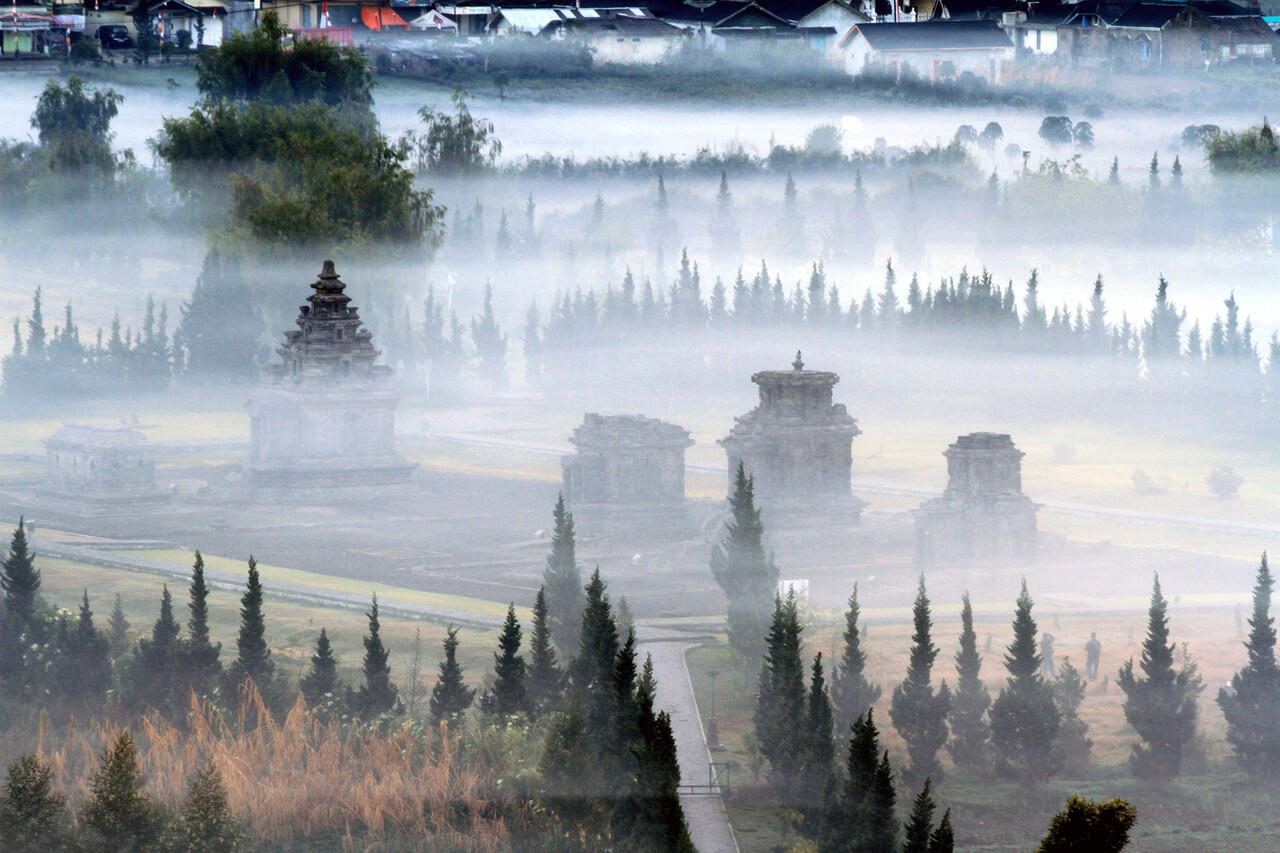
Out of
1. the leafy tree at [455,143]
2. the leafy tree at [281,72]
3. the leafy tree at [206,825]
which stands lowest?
the leafy tree at [206,825]

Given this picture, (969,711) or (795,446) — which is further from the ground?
(795,446)

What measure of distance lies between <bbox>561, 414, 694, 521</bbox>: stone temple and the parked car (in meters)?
83.5

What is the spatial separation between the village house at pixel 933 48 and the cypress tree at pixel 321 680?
288ft

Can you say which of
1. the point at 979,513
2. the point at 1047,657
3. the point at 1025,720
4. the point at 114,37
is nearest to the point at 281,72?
the point at 114,37

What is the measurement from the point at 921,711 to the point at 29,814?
26.7 m

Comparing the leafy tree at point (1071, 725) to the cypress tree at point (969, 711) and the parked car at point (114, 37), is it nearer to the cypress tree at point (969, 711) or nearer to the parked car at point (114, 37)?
the cypress tree at point (969, 711)

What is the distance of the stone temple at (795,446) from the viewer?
107562 millimetres

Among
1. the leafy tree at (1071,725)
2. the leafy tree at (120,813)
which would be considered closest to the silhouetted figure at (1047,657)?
the leafy tree at (1071,725)

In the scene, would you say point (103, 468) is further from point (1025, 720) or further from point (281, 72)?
point (281, 72)

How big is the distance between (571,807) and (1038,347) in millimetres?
108621

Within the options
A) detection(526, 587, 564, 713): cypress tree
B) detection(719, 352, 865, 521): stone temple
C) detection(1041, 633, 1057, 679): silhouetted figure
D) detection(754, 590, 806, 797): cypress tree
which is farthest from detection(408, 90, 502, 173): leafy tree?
detection(754, 590, 806, 797): cypress tree

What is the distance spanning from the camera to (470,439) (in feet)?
480

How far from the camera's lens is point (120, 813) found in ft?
219

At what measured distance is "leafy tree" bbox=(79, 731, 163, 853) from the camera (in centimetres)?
6638
